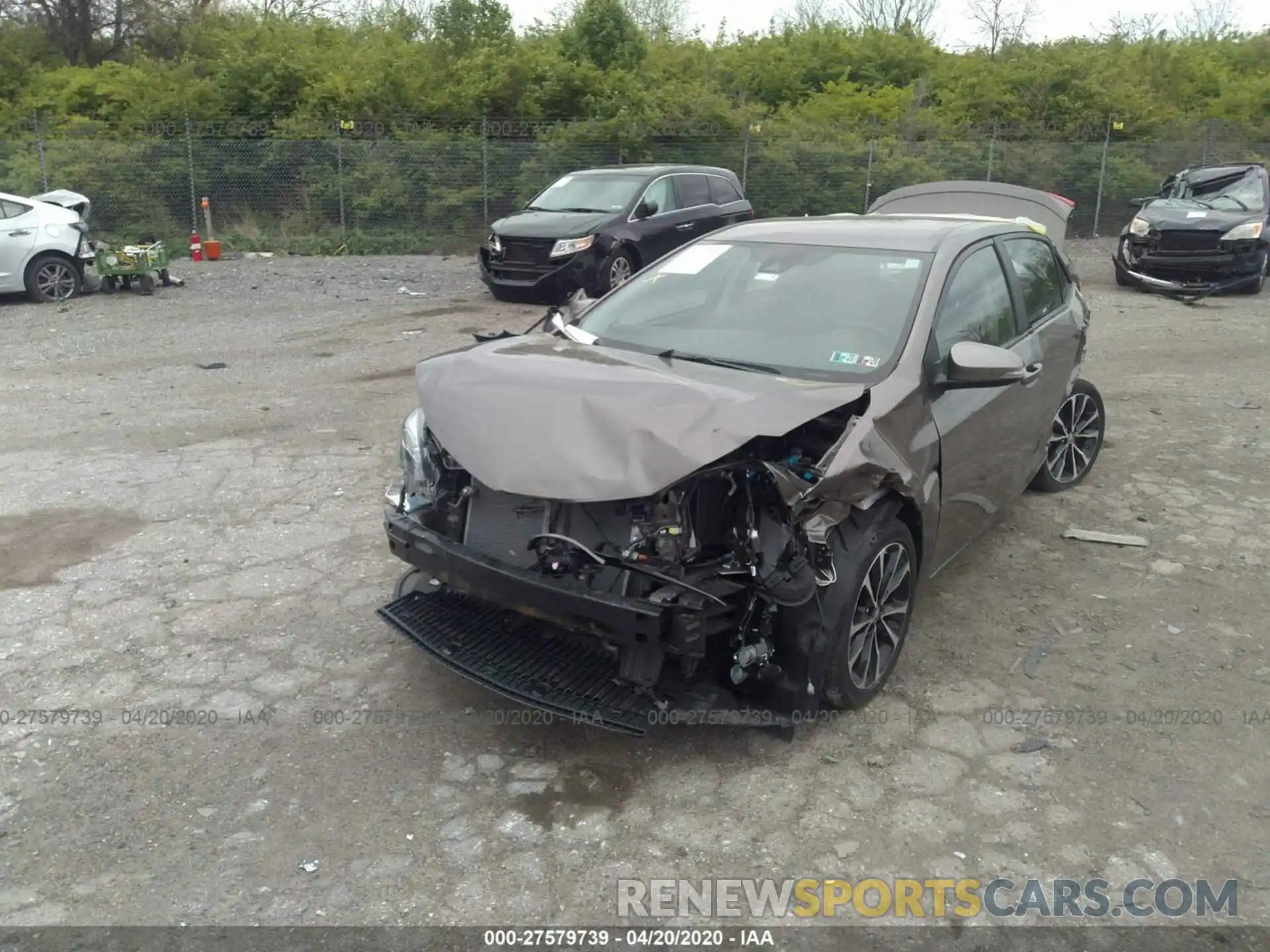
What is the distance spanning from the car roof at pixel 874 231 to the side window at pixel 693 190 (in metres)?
8.70

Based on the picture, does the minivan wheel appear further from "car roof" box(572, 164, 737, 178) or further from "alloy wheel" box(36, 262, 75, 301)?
"alloy wheel" box(36, 262, 75, 301)

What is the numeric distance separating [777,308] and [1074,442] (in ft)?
9.28

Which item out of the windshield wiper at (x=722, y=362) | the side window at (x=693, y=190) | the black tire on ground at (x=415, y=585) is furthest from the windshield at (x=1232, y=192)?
the black tire on ground at (x=415, y=585)

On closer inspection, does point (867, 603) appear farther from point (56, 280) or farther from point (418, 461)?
point (56, 280)

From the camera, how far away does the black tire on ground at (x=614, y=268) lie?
12.4m

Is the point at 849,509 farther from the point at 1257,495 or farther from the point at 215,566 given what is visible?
the point at 1257,495

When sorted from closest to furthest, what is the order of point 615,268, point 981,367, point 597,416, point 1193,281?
point 597,416
point 981,367
point 615,268
point 1193,281

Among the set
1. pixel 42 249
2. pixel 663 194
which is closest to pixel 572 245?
pixel 663 194

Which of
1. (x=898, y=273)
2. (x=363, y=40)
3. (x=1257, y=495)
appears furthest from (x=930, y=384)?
(x=363, y=40)

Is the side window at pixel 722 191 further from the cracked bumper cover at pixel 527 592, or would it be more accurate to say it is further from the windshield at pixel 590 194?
the cracked bumper cover at pixel 527 592

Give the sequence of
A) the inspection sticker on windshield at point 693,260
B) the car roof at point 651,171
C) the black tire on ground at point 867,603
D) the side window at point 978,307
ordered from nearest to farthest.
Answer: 1. the black tire on ground at point 867,603
2. the side window at point 978,307
3. the inspection sticker on windshield at point 693,260
4. the car roof at point 651,171

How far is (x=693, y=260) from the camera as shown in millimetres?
5066

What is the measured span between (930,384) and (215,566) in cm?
346

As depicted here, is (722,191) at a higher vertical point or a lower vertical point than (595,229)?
higher
